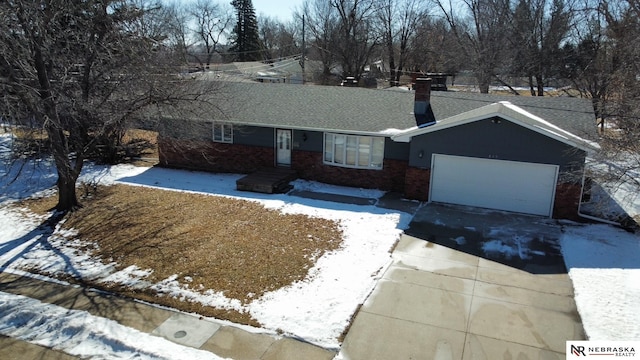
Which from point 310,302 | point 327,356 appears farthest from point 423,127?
point 327,356

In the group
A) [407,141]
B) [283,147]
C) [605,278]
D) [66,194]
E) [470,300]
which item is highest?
[407,141]

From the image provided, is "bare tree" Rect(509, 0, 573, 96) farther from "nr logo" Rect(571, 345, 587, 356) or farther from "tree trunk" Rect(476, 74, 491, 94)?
"nr logo" Rect(571, 345, 587, 356)

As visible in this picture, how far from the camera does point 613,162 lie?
12.8 metres

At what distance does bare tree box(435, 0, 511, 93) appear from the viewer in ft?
121

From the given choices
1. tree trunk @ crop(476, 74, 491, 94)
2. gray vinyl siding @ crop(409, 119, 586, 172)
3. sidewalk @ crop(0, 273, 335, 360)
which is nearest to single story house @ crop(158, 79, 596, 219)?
gray vinyl siding @ crop(409, 119, 586, 172)

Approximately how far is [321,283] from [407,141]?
7344 millimetres

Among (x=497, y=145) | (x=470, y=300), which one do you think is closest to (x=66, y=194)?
(x=470, y=300)

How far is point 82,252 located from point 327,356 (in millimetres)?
7509

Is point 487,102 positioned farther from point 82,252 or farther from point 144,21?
point 82,252

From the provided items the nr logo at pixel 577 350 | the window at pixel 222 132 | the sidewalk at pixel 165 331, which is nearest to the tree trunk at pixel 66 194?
the sidewalk at pixel 165 331

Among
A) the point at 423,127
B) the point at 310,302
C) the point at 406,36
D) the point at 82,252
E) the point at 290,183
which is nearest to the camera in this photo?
the point at 310,302

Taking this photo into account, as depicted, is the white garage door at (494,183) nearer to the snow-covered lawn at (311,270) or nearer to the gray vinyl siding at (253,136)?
the snow-covered lawn at (311,270)

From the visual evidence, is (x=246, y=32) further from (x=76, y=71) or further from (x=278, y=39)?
(x=76, y=71)

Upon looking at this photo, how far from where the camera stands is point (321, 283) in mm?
9859
